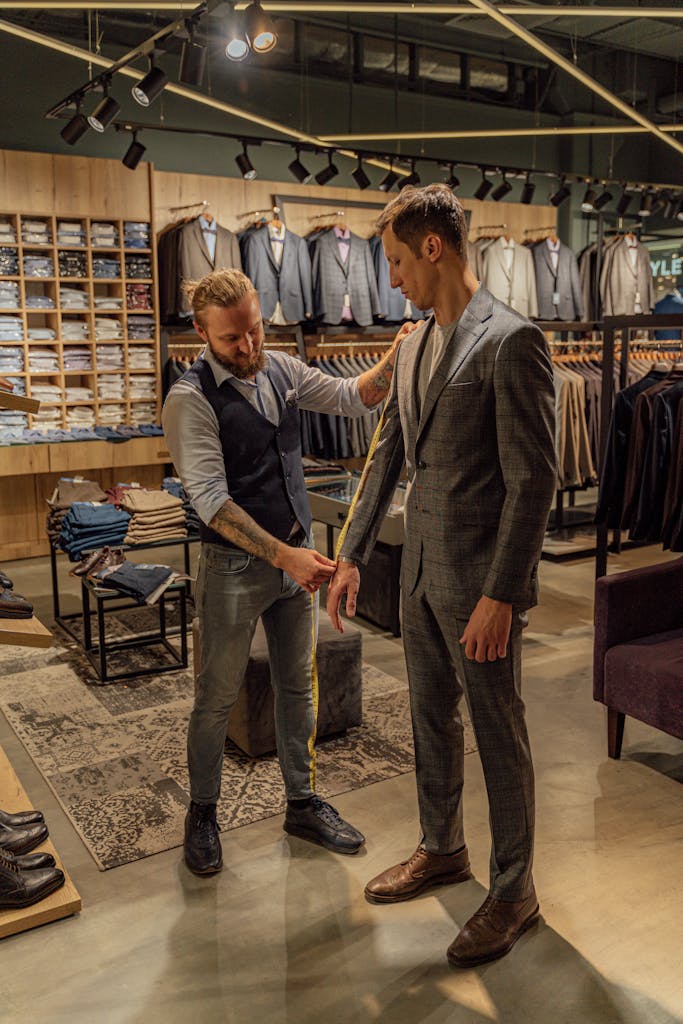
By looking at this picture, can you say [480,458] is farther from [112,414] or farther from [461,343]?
[112,414]

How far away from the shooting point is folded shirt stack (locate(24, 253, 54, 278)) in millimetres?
6816

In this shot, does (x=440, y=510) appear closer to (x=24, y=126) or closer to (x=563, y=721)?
(x=563, y=721)

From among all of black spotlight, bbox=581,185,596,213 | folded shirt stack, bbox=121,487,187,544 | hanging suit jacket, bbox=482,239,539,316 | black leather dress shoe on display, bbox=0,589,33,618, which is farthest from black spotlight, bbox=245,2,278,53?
black spotlight, bbox=581,185,596,213

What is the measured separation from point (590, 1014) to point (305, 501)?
152cm

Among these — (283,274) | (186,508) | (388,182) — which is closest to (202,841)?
(186,508)

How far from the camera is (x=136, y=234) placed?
23.6 ft

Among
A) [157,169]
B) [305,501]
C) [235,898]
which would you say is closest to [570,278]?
[157,169]

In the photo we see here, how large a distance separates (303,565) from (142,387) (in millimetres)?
5290

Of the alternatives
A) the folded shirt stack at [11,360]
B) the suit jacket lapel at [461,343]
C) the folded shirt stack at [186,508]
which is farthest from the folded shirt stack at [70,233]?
the suit jacket lapel at [461,343]

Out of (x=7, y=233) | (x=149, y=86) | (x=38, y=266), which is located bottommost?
(x=38, y=266)

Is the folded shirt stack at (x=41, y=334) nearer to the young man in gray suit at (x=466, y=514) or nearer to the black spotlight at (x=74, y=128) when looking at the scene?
the black spotlight at (x=74, y=128)

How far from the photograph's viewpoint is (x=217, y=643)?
2.62m

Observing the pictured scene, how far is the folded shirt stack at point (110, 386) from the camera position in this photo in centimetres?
724

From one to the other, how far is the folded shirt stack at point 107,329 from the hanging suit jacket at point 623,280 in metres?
5.23
